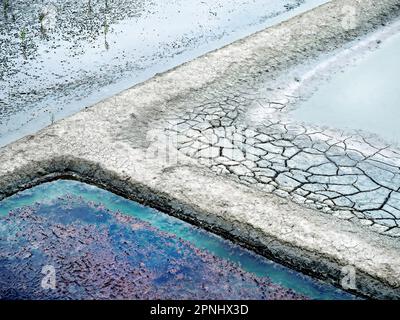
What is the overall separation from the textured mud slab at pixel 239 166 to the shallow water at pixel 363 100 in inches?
7.2

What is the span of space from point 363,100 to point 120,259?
7.62 feet

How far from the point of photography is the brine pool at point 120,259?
215cm

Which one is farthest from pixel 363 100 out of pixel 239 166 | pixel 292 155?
pixel 239 166

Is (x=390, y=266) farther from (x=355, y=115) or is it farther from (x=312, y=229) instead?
(x=355, y=115)

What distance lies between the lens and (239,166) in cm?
295

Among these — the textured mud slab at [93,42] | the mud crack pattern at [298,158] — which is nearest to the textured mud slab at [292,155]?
the mud crack pattern at [298,158]

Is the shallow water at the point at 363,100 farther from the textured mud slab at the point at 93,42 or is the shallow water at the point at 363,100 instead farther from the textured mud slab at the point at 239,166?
the textured mud slab at the point at 93,42

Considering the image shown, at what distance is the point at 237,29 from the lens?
5.07 meters

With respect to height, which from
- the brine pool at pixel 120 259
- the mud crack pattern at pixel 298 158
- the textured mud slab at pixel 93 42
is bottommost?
the brine pool at pixel 120 259

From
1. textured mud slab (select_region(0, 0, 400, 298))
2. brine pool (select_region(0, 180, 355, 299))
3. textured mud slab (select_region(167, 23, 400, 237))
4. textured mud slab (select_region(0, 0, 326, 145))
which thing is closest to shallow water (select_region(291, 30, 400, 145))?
textured mud slab (select_region(167, 23, 400, 237))

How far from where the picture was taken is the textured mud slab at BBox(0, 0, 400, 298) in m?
2.34

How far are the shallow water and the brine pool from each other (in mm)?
1451
